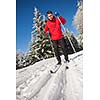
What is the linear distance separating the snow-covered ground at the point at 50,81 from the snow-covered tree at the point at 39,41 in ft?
0.17

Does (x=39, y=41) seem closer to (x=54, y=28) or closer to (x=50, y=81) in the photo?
(x=54, y=28)

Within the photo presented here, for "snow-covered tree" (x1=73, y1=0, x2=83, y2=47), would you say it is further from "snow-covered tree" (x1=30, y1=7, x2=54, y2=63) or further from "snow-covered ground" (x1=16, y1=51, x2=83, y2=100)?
"snow-covered tree" (x1=30, y1=7, x2=54, y2=63)

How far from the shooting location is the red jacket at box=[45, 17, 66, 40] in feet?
6.43

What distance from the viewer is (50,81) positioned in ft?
6.37

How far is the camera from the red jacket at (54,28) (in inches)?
77.2

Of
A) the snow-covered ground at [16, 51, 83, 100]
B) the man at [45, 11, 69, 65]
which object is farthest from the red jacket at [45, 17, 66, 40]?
the snow-covered ground at [16, 51, 83, 100]

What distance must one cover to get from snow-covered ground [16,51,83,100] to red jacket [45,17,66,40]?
16cm

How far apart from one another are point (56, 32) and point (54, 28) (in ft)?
0.11

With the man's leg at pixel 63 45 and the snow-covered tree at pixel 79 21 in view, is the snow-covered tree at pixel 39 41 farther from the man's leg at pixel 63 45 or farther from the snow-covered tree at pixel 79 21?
the snow-covered tree at pixel 79 21
